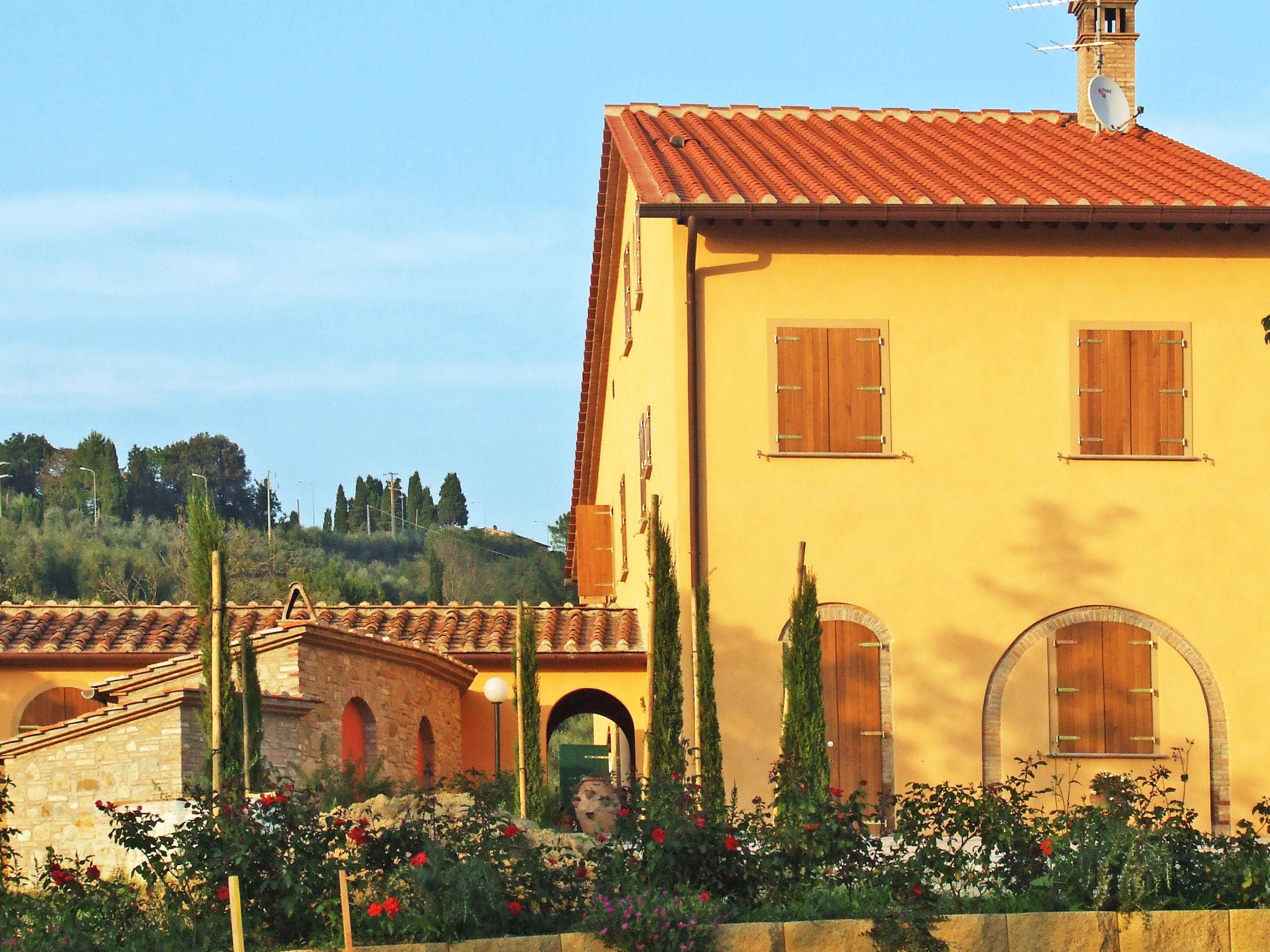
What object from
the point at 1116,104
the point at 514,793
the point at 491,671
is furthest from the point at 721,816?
the point at 1116,104

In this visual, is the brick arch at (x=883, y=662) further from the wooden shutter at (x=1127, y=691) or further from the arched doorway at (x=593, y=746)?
the arched doorway at (x=593, y=746)

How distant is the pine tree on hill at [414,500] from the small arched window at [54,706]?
222 ft

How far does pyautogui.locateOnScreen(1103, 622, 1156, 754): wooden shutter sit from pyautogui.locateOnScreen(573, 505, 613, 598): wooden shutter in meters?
8.66

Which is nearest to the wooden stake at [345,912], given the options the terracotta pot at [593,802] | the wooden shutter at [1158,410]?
the terracotta pot at [593,802]

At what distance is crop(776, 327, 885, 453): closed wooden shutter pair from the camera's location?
57.6 ft

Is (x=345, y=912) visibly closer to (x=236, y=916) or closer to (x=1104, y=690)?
(x=236, y=916)

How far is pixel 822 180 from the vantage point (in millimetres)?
18109

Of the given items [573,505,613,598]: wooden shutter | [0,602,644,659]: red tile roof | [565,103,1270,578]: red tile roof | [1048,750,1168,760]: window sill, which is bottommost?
[1048,750,1168,760]: window sill

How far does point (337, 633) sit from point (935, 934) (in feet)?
31.6

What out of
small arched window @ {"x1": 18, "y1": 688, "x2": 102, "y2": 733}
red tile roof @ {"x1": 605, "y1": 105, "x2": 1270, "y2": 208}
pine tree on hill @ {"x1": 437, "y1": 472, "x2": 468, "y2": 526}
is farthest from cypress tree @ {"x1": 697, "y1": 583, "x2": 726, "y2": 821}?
pine tree on hill @ {"x1": 437, "y1": 472, "x2": 468, "y2": 526}

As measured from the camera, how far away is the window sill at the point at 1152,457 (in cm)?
1772

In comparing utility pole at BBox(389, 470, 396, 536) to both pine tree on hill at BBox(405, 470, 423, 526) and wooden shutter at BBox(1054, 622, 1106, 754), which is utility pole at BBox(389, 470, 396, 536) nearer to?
pine tree on hill at BBox(405, 470, 423, 526)

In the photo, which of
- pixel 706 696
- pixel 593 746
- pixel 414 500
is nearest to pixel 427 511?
pixel 414 500

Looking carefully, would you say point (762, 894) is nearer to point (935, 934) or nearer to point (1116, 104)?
point (935, 934)
